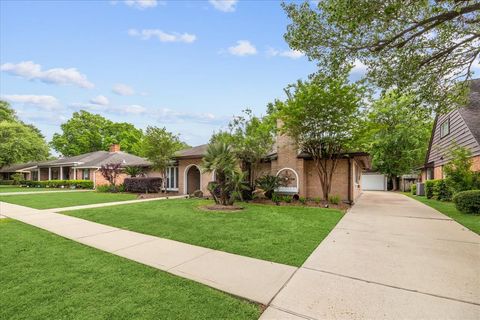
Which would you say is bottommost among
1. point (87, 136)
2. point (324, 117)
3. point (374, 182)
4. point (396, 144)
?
point (374, 182)

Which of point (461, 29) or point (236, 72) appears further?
point (236, 72)

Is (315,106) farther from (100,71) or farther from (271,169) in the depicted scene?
(100,71)

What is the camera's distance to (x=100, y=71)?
47.6 feet

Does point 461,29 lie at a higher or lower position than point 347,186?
higher

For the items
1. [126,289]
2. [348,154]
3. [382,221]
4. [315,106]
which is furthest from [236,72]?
[126,289]

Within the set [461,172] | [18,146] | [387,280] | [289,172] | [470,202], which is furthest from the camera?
[18,146]

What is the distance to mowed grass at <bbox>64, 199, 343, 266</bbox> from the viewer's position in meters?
4.84

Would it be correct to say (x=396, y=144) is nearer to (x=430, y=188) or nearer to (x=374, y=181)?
(x=374, y=181)

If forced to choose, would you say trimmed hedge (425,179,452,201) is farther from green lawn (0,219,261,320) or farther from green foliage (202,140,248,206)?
green lawn (0,219,261,320)

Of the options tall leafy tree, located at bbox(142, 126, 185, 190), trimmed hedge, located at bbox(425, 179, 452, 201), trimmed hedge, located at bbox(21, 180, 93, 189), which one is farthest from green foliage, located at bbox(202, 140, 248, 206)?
trimmed hedge, located at bbox(21, 180, 93, 189)

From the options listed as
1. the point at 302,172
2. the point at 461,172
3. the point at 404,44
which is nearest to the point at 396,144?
the point at 461,172

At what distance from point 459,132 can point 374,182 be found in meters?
18.8

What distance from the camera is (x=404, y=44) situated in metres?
6.31

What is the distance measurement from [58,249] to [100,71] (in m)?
13.1
